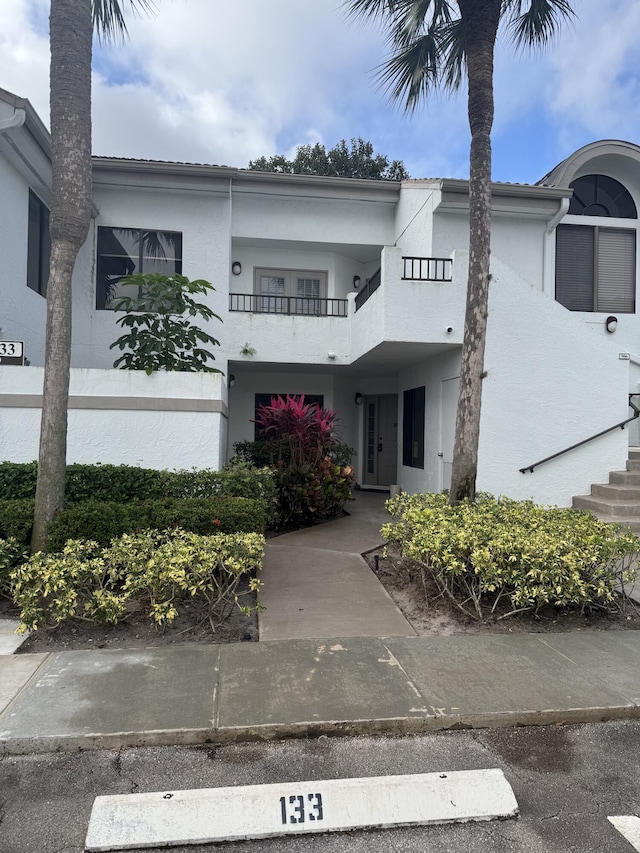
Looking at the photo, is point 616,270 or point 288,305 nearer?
point 616,270

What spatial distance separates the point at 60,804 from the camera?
8.64 feet

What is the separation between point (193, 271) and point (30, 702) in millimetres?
9172

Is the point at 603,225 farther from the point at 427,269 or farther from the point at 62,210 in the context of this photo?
the point at 62,210

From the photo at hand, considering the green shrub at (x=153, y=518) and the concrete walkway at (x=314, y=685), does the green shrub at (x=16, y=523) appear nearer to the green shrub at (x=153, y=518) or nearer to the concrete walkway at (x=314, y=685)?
the green shrub at (x=153, y=518)

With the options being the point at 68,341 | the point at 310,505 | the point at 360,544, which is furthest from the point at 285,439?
the point at 68,341

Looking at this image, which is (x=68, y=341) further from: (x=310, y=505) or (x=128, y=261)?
(x=128, y=261)

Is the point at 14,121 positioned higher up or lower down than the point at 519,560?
higher up

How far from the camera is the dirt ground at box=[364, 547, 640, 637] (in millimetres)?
4828

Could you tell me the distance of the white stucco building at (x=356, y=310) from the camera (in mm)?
7672

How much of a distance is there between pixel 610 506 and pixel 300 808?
7.15m

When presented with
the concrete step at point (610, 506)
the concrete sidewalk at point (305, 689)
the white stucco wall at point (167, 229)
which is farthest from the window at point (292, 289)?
the concrete sidewalk at point (305, 689)

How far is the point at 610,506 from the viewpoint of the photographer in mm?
8172

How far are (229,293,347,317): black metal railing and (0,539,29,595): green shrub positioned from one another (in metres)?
7.55

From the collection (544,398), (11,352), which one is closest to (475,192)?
(544,398)
